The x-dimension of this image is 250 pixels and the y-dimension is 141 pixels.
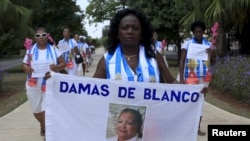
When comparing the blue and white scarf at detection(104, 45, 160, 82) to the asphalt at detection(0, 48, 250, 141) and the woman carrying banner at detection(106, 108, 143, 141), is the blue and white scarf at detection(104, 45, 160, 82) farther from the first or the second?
the asphalt at detection(0, 48, 250, 141)

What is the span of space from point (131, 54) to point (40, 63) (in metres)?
3.40

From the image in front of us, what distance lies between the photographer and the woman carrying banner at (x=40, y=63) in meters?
→ 6.29

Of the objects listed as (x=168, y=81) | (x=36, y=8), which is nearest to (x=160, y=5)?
(x=36, y=8)

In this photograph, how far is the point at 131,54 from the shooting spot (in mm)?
3135

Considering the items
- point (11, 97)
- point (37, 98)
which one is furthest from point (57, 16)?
point (37, 98)

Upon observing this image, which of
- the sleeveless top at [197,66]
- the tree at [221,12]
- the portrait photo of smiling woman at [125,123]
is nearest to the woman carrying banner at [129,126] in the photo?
the portrait photo of smiling woman at [125,123]

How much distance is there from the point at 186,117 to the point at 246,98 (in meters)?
7.32

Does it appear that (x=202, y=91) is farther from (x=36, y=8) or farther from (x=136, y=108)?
(x=36, y=8)

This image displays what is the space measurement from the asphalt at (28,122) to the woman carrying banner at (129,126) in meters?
3.65

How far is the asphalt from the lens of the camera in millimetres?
6750

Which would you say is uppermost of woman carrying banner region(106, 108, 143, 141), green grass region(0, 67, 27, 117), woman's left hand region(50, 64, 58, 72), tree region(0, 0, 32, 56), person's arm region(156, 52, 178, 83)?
tree region(0, 0, 32, 56)

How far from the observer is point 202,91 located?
3.07 metres

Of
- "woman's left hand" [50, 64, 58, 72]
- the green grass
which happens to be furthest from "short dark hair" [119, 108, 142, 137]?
the green grass

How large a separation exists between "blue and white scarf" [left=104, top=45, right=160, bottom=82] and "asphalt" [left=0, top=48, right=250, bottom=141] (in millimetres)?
3578
